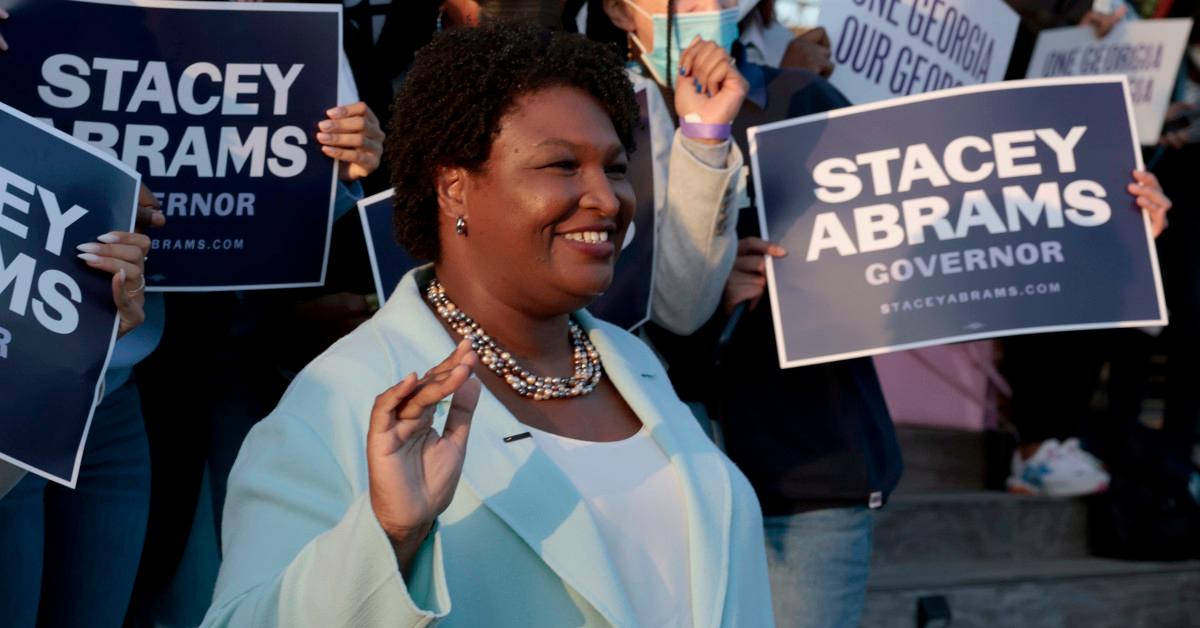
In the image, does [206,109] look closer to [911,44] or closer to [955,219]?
[955,219]

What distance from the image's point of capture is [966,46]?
5418 millimetres

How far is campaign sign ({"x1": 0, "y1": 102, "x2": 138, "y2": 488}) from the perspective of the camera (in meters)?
2.72

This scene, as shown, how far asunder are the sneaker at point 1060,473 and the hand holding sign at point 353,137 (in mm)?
3458

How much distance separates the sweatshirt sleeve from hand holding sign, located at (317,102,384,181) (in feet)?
4.84

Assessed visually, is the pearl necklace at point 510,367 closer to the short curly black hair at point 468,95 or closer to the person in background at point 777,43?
the short curly black hair at point 468,95

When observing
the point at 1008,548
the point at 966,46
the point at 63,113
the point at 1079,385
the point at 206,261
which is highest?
the point at 966,46

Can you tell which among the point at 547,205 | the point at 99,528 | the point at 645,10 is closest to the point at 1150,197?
the point at 645,10

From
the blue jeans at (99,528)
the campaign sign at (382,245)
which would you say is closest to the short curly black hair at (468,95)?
the campaign sign at (382,245)

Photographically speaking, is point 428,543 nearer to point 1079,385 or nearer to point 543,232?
point 543,232

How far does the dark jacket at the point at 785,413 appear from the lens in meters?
3.78

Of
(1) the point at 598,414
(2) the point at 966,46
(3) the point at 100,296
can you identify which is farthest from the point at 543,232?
(2) the point at 966,46

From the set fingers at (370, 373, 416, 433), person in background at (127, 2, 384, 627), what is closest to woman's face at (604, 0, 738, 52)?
person in background at (127, 2, 384, 627)

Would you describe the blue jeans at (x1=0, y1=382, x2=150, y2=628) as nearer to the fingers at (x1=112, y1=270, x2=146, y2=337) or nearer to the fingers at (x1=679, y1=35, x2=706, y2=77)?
the fingers at (x1=112, y1=270, x2=146, y2=337)

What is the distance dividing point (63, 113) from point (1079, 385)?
429 cm
